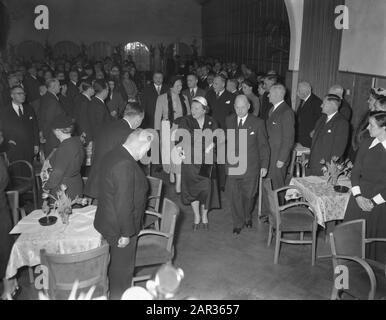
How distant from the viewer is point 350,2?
261 inches

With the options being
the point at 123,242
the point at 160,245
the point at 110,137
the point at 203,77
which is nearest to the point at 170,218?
the point at 160,245

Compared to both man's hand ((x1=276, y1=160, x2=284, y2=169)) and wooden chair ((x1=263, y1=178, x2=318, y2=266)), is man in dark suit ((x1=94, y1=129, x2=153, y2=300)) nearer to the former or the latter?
wooden chair ((x1=263, y1=178, x2=318, y2=266))

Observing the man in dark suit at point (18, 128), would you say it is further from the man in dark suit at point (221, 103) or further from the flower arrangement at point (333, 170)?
the flower arrangement at point (333, 170)

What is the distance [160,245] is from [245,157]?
64.3 inches

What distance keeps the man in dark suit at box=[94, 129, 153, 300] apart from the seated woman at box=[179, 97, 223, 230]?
5.56 ft

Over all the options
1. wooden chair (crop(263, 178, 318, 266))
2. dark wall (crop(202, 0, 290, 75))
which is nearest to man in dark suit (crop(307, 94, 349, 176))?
wooden chair (crop(263, 178, 318, 266))

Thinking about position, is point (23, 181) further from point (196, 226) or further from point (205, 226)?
point (205, 226)

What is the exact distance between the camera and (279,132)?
505 cm

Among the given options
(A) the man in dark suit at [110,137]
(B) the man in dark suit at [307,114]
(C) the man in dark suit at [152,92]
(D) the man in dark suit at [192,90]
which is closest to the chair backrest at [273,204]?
(A) the man in dark suit at [110,137]

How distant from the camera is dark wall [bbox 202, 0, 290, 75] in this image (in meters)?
9.22

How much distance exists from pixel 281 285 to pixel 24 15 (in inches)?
625

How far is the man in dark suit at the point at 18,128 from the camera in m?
5.56
